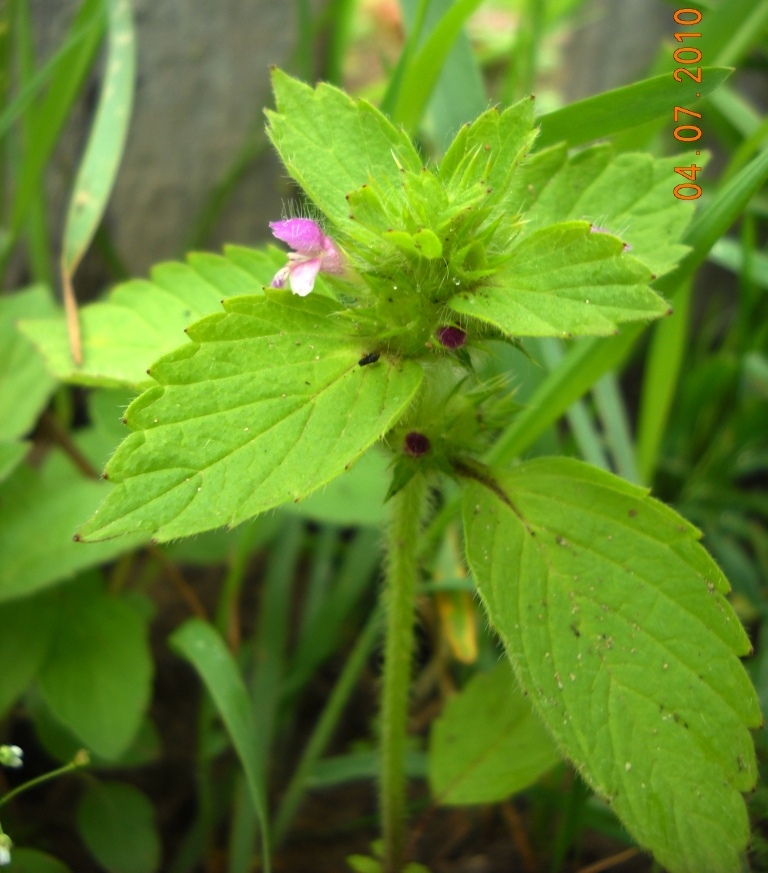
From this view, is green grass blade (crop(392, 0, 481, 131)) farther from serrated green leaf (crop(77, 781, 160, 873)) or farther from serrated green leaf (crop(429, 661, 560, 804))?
serrated green leaf (crop(77, 781, 160, 873))

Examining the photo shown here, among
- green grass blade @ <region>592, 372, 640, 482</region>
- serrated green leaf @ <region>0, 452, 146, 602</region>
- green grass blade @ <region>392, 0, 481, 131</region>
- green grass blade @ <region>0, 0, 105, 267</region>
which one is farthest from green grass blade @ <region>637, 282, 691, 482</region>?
green grass blade @ <region>0, 0, 105, 267</region>

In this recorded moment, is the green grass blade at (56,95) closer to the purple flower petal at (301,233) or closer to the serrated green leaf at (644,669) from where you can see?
the purple flower petal at (301,233)

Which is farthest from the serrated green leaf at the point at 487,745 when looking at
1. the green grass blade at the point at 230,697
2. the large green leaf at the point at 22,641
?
the large green leaf at the point at 22,641

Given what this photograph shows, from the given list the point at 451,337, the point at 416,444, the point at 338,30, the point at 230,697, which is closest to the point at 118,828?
the point at 230,697

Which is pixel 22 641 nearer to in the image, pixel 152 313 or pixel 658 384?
pixel 152 313

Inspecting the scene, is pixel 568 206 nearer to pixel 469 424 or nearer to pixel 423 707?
pixel 469 424

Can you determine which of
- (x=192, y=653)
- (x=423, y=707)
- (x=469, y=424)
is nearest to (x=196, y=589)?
(x=423, y=707)
